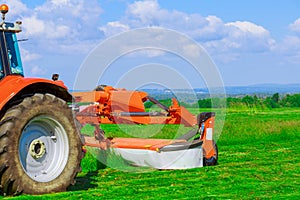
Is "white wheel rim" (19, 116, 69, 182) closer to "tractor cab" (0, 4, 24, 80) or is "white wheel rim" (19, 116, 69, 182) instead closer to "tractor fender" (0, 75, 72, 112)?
"tractor fender" (0, 75, 72, 112)

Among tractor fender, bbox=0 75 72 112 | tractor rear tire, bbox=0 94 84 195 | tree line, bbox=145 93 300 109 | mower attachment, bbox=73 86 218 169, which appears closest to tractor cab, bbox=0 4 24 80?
tractor fender, bbox=0 75 72 112

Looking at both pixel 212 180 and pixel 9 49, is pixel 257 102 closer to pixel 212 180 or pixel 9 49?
pixel 212 180

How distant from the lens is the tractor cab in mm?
7090

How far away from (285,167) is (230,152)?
8.81ft

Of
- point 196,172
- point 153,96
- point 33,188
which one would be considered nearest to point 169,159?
point 196,172

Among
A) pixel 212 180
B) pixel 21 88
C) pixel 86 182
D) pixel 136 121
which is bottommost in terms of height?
pixel 212 180

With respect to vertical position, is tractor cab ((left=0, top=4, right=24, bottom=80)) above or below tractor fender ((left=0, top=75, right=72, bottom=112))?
above

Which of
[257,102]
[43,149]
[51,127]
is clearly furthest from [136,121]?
[257,102]

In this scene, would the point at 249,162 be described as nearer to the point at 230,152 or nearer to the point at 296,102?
the point at 230,152

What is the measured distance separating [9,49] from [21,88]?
818 millimetres

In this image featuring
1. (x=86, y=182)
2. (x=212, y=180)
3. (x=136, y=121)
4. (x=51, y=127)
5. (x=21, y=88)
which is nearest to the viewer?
(x=21, y=88)

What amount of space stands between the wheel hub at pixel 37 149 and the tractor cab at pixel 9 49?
924 millimetres

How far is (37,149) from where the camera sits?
280 inches

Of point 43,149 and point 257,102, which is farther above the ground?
point 43,149
